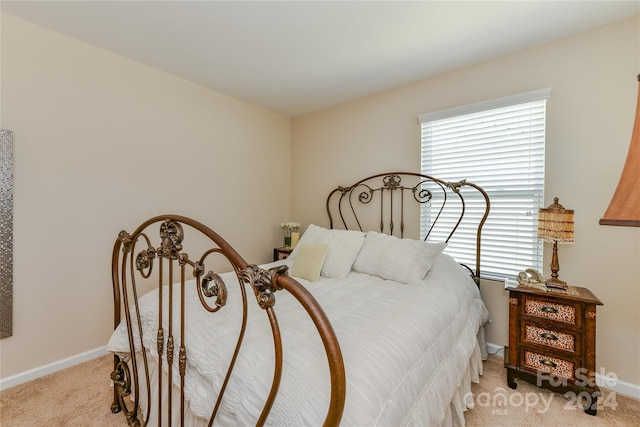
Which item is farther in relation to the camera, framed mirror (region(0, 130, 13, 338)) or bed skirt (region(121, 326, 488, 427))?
framed mirror (region(0, 130, 13, 338))

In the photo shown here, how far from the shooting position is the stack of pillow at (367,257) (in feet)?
7.07

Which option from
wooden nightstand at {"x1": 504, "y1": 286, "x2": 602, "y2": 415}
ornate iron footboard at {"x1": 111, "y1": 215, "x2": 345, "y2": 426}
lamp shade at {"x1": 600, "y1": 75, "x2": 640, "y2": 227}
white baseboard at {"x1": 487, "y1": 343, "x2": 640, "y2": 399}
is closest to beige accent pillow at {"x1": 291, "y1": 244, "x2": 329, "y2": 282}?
ornate iron footboard at {"x1": 111, "y1": 215, "x2": 345, "y2": 426}

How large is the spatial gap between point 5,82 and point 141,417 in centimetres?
232

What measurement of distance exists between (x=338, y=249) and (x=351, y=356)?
134cm

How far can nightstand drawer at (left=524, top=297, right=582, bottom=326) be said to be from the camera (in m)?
1.79

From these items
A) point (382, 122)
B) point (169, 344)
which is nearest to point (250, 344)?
point (169, 344)

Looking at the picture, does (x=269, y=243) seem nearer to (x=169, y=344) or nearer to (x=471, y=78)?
(x=169, y=344)

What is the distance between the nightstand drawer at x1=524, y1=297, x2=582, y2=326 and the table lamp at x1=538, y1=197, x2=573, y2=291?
14 cm

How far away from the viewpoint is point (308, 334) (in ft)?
3.97

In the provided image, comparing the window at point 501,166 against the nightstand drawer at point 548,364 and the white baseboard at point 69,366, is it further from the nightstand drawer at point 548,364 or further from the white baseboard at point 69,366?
the white baseboard at point 69,366

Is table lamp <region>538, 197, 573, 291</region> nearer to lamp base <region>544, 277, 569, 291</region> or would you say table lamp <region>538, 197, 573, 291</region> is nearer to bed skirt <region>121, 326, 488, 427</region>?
lamp base <region>544, 277, 569, 291</region>

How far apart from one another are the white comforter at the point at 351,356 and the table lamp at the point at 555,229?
27.8 inches

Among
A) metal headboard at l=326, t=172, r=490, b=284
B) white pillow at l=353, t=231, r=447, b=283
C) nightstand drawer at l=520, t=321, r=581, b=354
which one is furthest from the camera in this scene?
metal headboard at l=326, t=172, r=490, b=284

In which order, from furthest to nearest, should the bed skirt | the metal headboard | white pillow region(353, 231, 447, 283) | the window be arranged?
the metal headboard → the window → white pillow region(353, 231, 447, 283) → the bed skirt
